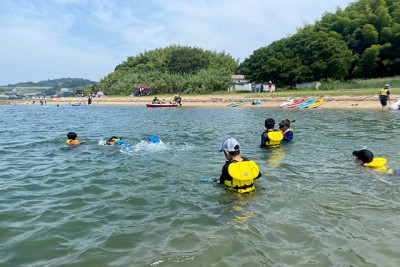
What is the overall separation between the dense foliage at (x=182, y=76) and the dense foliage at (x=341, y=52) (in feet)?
24.2

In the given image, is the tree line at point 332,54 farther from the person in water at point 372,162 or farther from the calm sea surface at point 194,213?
the person in water at point 372,162

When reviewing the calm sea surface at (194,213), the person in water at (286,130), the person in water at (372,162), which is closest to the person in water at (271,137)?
the calm sea surface at (194,213)

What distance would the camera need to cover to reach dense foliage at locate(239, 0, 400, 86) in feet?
160

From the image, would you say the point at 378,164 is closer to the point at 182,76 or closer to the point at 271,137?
the point at 271,137

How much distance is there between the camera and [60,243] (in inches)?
198

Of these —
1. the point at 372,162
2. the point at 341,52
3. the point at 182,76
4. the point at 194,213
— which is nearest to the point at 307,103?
the point at 341,52

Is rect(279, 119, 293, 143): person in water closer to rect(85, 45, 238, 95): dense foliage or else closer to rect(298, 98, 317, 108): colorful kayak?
rect(298, 98, 317, 108): colorful kayak

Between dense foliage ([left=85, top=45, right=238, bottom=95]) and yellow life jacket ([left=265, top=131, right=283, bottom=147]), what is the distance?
163 ft

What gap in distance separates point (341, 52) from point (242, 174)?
47.3 m

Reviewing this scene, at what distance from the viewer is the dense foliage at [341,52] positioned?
4869cm

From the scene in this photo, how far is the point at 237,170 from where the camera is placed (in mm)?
6363

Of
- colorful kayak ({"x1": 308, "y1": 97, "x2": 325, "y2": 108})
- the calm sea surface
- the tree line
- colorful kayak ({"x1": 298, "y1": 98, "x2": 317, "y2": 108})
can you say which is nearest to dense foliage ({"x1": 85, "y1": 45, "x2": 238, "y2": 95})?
the tree line

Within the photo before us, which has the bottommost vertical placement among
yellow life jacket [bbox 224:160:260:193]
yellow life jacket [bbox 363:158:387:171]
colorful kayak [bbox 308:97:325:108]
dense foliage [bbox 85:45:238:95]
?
colorful kayak [bbox 308:97:325:108]

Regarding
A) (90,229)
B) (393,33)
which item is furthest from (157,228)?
(393,33)
